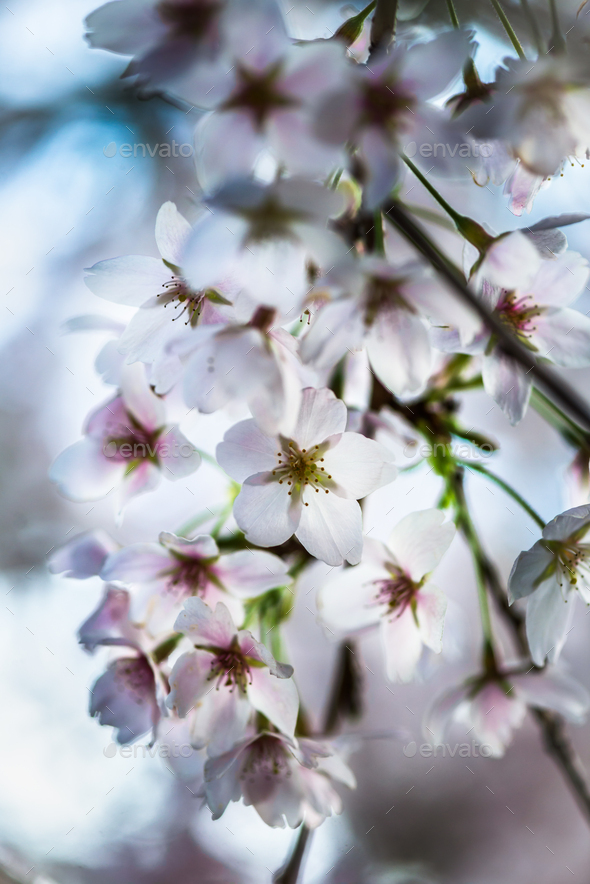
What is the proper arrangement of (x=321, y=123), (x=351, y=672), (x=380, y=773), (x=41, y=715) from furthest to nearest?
(x=380, y=773) → (x=41, y=715) → (x=351, y=672) → (x=321, y=123)

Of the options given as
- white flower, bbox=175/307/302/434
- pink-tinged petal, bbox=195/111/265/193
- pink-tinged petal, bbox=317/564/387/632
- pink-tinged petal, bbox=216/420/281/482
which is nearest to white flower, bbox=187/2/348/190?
pink-tinged petal, bbox=195/111/265/193

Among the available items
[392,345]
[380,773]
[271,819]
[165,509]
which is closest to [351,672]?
[271,819]

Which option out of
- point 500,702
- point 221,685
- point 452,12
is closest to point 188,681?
point 221,685

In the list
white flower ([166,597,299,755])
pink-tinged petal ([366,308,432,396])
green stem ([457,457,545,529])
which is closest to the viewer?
pink-tinged petal ([366,308,432,396])

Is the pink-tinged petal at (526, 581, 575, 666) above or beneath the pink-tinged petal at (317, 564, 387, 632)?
above

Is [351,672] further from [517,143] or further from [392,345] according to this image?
[517,143]

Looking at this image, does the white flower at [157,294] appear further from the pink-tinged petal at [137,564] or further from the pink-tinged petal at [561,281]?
the pink-tinged petal at [561,281]

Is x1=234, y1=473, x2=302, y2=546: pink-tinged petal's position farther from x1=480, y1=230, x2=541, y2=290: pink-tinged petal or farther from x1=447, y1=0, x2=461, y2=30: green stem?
x1=447, y1=0, x2=461, y2=30: green stem
